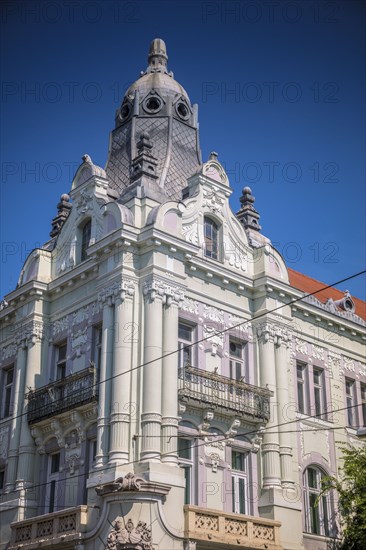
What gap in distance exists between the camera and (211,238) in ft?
106

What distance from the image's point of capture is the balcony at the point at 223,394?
2838cm

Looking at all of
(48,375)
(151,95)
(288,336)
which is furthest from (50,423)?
(151,95)

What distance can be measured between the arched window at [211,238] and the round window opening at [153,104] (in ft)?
20.1

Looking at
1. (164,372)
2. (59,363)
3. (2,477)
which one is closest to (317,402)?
(164,372)

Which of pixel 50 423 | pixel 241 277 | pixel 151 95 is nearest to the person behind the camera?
pixel 50 423

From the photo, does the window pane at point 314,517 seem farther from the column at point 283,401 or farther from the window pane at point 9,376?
the window pane at point 9,376

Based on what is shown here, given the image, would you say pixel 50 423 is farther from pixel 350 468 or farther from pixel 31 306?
pixel 350 468

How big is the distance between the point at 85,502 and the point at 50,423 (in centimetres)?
341

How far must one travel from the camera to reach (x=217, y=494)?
28.3 m

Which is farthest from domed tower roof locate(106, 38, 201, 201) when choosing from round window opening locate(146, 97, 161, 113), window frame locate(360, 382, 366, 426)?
window frame locate(360, 382, 366, 426)

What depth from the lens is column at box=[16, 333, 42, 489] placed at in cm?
2980

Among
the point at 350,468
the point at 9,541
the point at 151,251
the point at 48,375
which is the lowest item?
the point at 9,541

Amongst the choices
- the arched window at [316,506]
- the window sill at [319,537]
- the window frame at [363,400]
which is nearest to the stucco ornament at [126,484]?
the window sill at [319,537]

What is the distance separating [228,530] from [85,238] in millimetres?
12151
